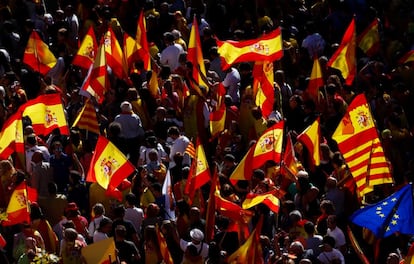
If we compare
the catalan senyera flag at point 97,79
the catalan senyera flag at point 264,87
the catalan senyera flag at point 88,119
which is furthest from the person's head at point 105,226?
the catalan senyera flag at point 264,87

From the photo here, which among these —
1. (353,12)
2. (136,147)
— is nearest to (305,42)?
(353,12)

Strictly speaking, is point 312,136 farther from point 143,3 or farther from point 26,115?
point 143,3

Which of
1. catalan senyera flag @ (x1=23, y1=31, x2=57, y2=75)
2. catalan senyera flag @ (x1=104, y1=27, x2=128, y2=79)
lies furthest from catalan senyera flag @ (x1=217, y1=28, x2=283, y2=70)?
catalan senyera flag @ (x1=23, y1=31, x2=57, y2=75)

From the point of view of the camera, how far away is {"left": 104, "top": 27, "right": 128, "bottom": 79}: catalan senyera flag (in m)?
31.3

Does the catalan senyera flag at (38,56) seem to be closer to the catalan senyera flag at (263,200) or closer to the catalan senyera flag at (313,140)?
the catalan senyera flag at (313,140)

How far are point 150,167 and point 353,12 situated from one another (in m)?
8.53

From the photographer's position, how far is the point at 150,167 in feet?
93.3

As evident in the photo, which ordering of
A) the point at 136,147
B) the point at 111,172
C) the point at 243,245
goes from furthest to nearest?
the point at 136,147
the point at 111,172
the point at 243,245

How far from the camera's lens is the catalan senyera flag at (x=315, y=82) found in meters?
31.1

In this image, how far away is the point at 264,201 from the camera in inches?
1042

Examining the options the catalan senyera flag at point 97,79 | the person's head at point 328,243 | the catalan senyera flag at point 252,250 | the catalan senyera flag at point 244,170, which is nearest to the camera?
the catalan senyera flag at point 252,250

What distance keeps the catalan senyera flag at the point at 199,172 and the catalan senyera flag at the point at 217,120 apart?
8.05ft

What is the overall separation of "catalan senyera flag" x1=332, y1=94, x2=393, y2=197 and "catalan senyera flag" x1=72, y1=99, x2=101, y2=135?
410 cm

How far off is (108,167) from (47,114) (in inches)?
74.3
